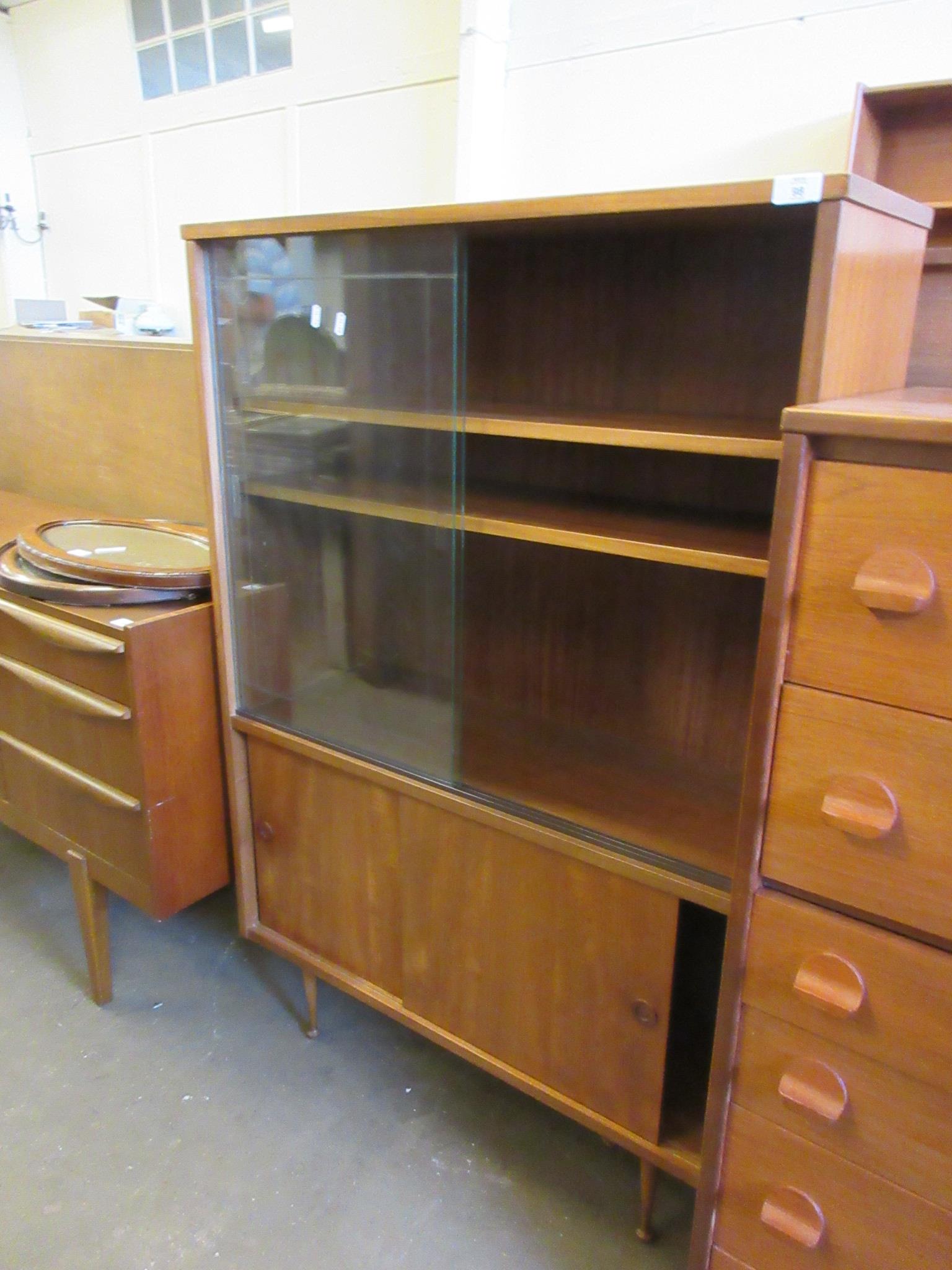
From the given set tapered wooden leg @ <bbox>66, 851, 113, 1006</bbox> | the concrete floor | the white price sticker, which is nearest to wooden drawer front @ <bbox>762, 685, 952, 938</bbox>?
the white price sticker

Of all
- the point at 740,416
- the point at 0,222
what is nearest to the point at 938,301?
the point at 740,416

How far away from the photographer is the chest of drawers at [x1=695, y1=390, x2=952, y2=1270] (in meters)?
0.70

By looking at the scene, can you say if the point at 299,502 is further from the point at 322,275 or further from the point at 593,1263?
the point at 593,1263

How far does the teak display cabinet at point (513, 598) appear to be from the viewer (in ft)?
3.58

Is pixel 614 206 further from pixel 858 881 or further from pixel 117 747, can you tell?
pixel 117 747

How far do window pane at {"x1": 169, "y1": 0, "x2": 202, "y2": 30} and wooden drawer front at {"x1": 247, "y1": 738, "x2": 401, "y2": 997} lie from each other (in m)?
1.92

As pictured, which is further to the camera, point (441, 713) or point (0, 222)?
point (0, 222)

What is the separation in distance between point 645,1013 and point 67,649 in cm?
107

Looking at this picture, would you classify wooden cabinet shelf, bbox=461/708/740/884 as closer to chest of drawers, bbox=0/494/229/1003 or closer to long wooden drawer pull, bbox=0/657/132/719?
chest of drawers, bbox=0/494/229/1003

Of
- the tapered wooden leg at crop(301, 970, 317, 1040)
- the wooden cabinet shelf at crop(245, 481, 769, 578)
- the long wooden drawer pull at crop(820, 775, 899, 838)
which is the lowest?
the tapered wooden leg at crop(301, 970, 317, 1040)

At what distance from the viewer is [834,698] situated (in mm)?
761

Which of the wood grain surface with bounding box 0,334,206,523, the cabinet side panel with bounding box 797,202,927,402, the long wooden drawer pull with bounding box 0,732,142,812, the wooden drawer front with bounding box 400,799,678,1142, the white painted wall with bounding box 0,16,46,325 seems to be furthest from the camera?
the white painted wall with bounding box 0,16,46,325

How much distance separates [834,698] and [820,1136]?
471 mm

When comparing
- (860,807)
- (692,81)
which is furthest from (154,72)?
(860,807)
